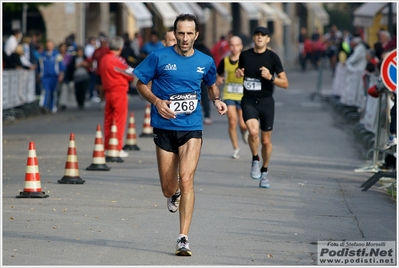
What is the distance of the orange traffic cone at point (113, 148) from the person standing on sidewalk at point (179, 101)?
258 inches

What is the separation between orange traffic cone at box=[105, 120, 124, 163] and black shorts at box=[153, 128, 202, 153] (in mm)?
6580

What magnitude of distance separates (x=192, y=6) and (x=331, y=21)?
53615 millimetres

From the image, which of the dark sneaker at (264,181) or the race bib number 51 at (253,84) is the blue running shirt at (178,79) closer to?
the dark sneaker at (264,181)

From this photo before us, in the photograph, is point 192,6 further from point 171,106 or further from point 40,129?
point 171,106

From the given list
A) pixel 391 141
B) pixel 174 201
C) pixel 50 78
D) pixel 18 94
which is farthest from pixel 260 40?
pixel 50 78

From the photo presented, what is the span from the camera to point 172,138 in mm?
8250

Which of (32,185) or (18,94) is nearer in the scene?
(32,185)

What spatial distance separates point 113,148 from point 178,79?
22.6ft

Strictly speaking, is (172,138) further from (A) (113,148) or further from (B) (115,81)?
(B) (115,81)

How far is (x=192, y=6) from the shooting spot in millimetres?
47094

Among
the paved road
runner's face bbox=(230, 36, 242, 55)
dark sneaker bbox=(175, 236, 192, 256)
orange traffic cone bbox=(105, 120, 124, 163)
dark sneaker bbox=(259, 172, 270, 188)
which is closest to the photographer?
dark sneaker bbox=(175, 236, 192, 256)

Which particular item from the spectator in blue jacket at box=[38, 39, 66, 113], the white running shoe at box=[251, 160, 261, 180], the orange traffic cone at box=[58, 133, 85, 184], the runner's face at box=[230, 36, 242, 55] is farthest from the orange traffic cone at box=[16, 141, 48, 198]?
the spectator in blue jacket at box=[38, 39, 66, 113]

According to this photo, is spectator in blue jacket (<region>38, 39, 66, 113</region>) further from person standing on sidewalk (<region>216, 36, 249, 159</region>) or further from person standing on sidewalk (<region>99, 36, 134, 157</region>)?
person standing on sidewalk (<region>216, 36, 249, 159</region>)

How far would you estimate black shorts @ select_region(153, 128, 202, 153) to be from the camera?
8211 mm
